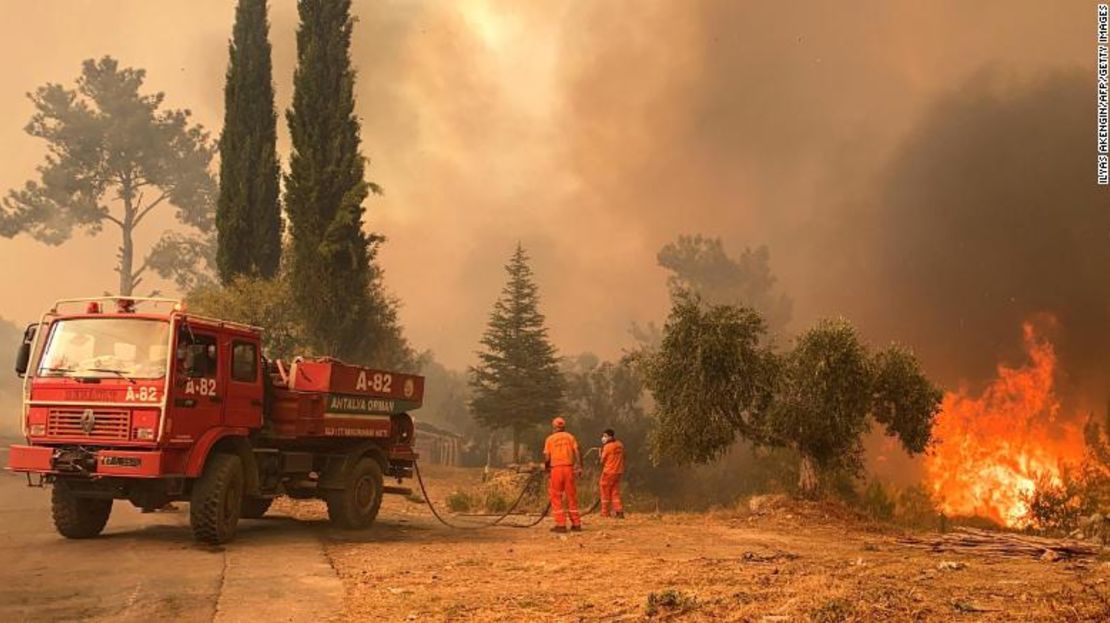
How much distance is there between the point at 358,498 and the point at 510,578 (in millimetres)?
5652

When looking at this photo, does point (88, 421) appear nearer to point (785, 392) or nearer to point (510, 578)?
point (510, 578)

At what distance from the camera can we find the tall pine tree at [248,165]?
106 ft

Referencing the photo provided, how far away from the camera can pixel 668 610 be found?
7.32 meters

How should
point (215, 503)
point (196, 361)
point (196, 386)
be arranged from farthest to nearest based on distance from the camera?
point (196, 361), point (196, 386), point (215, 503)

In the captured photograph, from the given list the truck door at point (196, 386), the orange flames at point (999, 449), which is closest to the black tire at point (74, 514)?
the truck door at point (196, 386)

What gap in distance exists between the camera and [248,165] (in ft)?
107

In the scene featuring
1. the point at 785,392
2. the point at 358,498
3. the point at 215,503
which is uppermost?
the point at 785,392

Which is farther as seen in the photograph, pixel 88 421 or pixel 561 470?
pixel 561 470

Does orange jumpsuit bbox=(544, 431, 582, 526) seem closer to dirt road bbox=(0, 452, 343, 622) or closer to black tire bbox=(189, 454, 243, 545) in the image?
dirt road bbox=(0, 452, 343, 622)

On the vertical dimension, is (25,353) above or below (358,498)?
above

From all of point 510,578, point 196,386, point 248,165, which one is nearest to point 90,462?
point 196,386

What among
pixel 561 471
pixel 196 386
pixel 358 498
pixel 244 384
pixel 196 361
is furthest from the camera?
pixel 561 471

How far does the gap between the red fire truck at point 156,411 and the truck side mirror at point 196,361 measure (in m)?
0.02

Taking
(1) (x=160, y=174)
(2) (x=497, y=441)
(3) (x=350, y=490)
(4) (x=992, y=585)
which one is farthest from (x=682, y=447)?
(1) (x=160, y=174)
